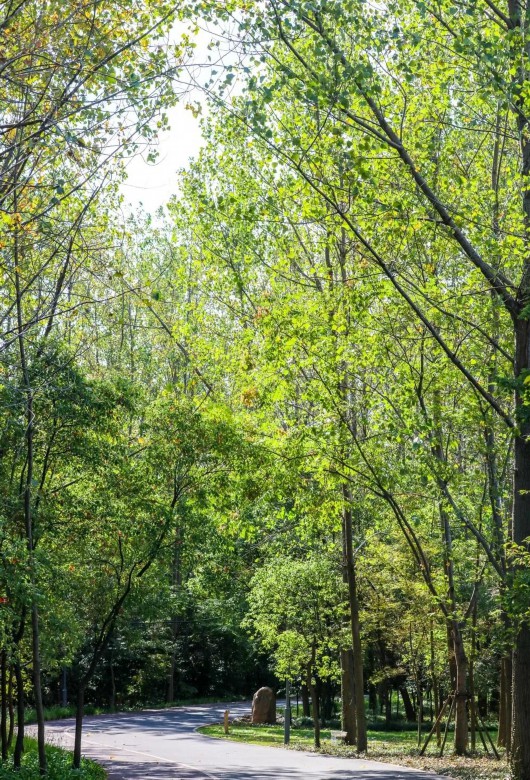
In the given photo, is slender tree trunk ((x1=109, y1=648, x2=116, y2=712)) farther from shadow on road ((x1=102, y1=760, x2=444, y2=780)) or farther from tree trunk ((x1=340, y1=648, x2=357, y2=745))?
shadow on road ((x1=102, y1=760, x2=444, y2=780))

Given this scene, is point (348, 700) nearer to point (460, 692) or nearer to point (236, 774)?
point (460, 692)

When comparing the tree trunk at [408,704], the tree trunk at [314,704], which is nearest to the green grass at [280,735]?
the tree trunk at [314,704]

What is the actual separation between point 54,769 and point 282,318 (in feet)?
26.7

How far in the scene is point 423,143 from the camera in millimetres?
12836

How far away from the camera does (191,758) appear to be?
799 inches

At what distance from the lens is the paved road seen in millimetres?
16797

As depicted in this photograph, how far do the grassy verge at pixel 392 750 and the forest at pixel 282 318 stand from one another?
105 centimetres

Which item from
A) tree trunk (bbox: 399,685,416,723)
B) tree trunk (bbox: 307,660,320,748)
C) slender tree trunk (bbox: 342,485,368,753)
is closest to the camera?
slender tree trunk (bbox: 342,485,368,753)

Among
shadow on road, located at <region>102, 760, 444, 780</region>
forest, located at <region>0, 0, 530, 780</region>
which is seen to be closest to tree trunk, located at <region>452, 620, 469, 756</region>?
forest, located at <region>0, 0, 530, 780</region>

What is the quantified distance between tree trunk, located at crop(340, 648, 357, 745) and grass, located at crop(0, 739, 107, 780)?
9691mm

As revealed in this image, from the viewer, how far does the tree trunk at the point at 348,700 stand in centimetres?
2559

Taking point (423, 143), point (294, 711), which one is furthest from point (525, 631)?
point (294, 711)

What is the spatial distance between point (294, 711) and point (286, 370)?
30319 mm

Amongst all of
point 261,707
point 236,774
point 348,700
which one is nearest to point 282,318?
point 236,774
